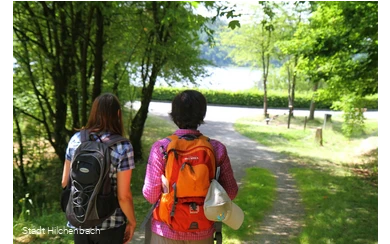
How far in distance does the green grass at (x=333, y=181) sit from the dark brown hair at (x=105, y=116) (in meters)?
1.72

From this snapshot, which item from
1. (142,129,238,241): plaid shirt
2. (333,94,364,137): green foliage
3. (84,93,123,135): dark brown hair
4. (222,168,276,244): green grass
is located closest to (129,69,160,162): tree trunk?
(222,168,276,244): green grass

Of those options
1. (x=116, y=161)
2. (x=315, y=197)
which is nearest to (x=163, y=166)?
(x=116, y=161)

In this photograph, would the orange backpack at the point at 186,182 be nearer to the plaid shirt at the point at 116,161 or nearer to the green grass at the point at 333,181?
the plaid shirt at the point at 116,161

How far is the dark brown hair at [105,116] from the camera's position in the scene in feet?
8.23

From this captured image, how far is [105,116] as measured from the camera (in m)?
2.51

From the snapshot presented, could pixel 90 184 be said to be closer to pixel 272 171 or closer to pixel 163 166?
pixel 163 166

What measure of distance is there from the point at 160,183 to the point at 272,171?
326 inches

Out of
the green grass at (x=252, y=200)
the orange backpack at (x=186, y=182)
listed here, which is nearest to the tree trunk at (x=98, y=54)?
the green grass at (x=252, y=200)

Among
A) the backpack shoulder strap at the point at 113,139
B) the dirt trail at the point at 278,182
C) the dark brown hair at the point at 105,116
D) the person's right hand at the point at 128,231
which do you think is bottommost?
the dirt trail at the point at 278,182

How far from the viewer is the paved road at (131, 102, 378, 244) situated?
5.23m

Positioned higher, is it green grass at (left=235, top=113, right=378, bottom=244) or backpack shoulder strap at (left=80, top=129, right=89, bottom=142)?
backpack shoulder strap at (left=80, top=129, right=89, bottom=142)

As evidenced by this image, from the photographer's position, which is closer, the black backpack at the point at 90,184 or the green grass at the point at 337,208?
the black backpack at the point at 90,184

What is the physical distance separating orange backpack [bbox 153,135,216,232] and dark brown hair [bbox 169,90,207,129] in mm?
138

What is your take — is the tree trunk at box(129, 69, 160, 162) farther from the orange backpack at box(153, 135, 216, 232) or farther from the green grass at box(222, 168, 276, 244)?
the orange backpack at box(153, 135, 216, 232)
